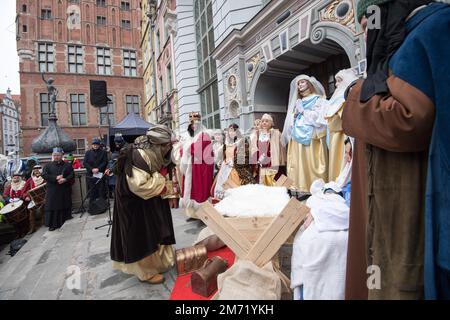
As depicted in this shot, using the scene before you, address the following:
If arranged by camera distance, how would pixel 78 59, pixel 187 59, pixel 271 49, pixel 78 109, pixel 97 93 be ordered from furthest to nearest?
1. pixel 78 59
2. pixel 78 109
3. pixel 187 59
4. pixel 97 93
5. pixel 271 49

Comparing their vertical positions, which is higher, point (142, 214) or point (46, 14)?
point (46, 14)

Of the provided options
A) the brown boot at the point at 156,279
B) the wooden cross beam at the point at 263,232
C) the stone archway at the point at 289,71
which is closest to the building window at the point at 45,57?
the stone archway at the point at 289,71

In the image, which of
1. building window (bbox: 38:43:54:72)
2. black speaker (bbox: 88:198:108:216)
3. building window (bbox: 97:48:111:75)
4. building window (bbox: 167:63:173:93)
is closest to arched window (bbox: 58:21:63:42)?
building window (bbox: 38:43:54:72)

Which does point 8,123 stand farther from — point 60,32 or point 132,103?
point 132,103

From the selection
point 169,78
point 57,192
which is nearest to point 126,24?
point 169,78

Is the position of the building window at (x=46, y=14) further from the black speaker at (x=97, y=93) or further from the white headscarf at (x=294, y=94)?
the white headscarf at (x=294, y=94)

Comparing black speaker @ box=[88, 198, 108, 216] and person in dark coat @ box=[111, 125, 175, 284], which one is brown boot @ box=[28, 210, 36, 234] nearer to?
black speaker @ box=[88, 198, 108, 216]

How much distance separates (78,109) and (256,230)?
1189 inches

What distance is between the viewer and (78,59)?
27953mm

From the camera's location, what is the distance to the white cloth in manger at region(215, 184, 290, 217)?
219 cm

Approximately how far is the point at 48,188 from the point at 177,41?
8.66 metres

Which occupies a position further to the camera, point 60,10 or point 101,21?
point 101,21

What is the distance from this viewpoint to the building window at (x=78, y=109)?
26.9 meters

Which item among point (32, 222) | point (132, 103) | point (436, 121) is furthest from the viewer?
point (132, 103)
